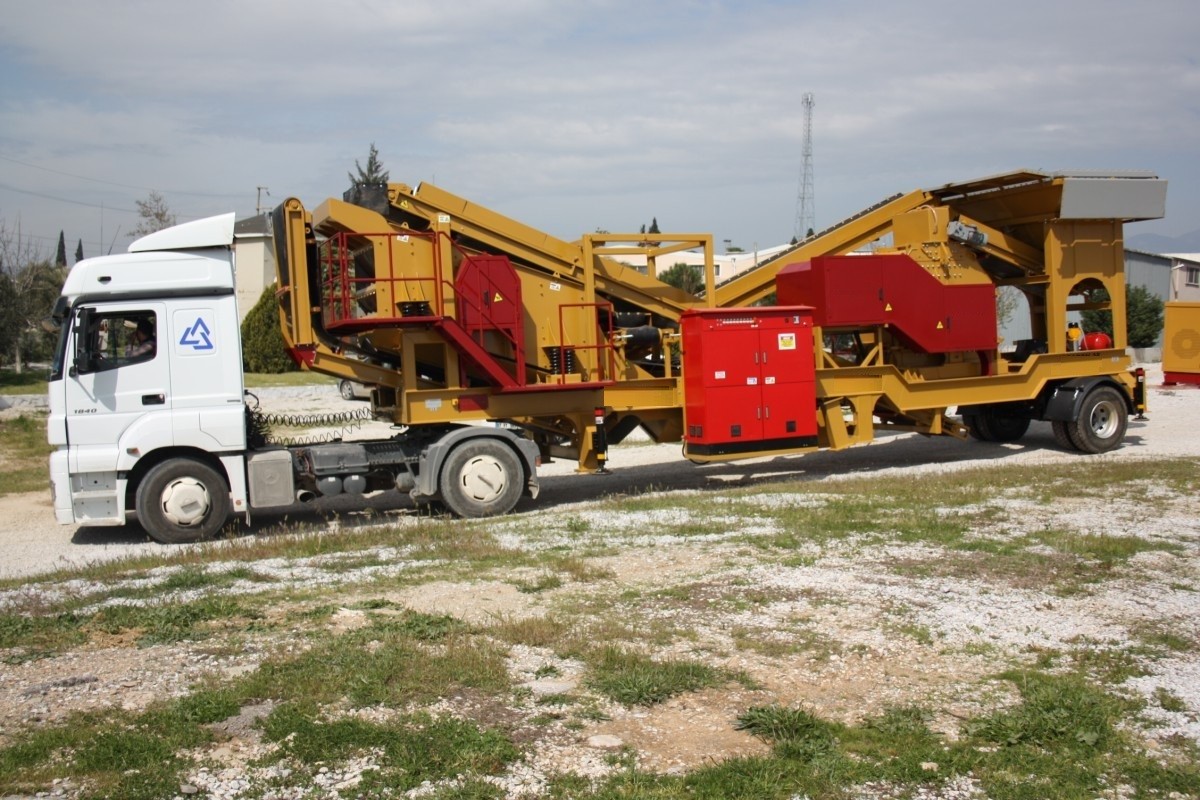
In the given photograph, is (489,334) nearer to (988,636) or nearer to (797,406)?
(797,406)

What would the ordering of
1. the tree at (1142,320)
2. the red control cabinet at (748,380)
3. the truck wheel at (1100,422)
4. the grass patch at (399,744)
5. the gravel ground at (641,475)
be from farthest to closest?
the tree at (1142,320) < the truck wheel at (1100,422) < the red control cabinet at (748,380) < the gravel ground at (641,475) < the grass patch at (399,744)

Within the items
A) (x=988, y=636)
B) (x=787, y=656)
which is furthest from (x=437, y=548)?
(x=988, y=636)

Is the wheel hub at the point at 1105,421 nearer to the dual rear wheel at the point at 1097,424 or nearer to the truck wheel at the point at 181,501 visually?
the dual rear wheel at the point at 1097,424

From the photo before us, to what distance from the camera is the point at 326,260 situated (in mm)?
13289

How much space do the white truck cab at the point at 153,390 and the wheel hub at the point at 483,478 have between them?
101 inches

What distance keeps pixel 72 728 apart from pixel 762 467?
13.0 m

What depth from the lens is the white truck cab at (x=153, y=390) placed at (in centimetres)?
1225

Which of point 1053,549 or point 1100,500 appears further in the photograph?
point 1100,500

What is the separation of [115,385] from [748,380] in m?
7.70

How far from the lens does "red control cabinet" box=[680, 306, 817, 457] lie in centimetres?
1452

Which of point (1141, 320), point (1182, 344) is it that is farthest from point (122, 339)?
point (1141, 320)

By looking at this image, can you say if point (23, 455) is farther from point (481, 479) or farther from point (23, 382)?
point (23, 382)

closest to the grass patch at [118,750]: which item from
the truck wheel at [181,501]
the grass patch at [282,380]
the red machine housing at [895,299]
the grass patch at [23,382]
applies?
the truck wheel at [181,501]

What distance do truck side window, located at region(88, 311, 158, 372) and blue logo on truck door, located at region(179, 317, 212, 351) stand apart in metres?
0.32
